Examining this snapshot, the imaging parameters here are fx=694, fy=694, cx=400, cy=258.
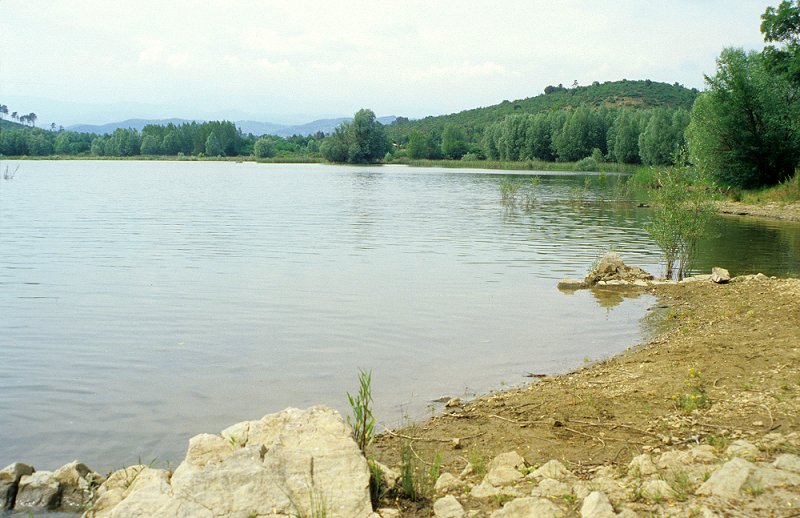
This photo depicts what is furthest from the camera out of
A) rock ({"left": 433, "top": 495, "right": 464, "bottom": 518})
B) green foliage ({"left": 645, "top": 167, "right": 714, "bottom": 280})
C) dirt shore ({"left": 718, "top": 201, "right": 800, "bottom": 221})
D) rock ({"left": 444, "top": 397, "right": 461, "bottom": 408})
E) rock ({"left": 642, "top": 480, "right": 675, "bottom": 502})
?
dirt shore ({"left": 718, "top": 201, "right": 800, "bottom": 221})

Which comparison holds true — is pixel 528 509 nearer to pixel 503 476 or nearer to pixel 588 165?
pixel 503 476

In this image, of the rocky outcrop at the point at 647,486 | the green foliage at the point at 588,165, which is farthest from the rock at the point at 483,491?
the green foliage at the point at 588,165

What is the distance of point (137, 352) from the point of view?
11742 millimetres

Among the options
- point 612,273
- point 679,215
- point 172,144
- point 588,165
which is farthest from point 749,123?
point 172,144

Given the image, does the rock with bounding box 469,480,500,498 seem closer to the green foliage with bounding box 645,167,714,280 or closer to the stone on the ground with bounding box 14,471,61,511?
the stone on the ground with bounding box 14,471,61,511

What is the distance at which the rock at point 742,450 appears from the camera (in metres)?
5.91

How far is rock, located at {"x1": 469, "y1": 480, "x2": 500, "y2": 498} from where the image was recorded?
18.9 feet

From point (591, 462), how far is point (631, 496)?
129 cm

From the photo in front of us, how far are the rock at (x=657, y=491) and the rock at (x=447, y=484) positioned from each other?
1551 mm

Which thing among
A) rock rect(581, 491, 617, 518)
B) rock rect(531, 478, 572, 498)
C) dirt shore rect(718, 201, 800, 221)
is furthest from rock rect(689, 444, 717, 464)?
dirt shore rect(718, 201, 800, 221)

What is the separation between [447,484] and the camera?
614 cm

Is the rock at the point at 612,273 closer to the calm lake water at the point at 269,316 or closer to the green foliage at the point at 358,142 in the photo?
the calm lake water at the point at 269,316

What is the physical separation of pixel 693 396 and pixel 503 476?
10.1ft

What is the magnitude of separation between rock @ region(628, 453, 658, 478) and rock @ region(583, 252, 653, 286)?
12677 mm
